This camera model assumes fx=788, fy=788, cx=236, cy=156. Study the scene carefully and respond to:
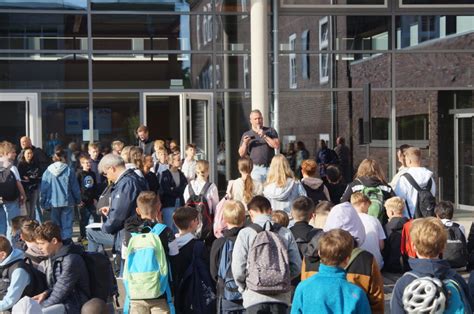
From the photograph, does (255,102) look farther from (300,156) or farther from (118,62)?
(118,62)

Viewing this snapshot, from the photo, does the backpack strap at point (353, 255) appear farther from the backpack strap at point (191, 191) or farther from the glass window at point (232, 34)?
the glass window at point (232, 34)

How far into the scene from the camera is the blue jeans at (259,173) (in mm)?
11398

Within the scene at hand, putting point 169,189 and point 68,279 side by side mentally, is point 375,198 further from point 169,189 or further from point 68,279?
point 68,279

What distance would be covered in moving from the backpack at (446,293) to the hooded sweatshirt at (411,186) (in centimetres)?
617

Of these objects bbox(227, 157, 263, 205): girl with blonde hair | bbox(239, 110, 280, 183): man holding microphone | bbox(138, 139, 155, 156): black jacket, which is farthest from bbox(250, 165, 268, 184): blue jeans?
bbox(138, 139, 155, 156): black jacket

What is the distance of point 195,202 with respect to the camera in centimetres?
1032

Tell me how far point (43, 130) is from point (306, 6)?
5.99m

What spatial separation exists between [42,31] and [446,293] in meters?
12.7

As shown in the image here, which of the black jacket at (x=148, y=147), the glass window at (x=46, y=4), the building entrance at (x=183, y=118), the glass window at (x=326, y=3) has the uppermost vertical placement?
the glass window at (x=326, y=3)

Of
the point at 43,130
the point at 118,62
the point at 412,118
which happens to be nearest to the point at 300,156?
the point at 412,118

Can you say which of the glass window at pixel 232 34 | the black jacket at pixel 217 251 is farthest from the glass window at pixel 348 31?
the black jacket at pixel 217 251

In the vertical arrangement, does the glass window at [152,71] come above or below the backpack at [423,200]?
above

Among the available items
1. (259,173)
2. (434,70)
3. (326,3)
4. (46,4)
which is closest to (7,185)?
(259,173)

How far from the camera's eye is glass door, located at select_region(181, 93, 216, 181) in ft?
52.4
